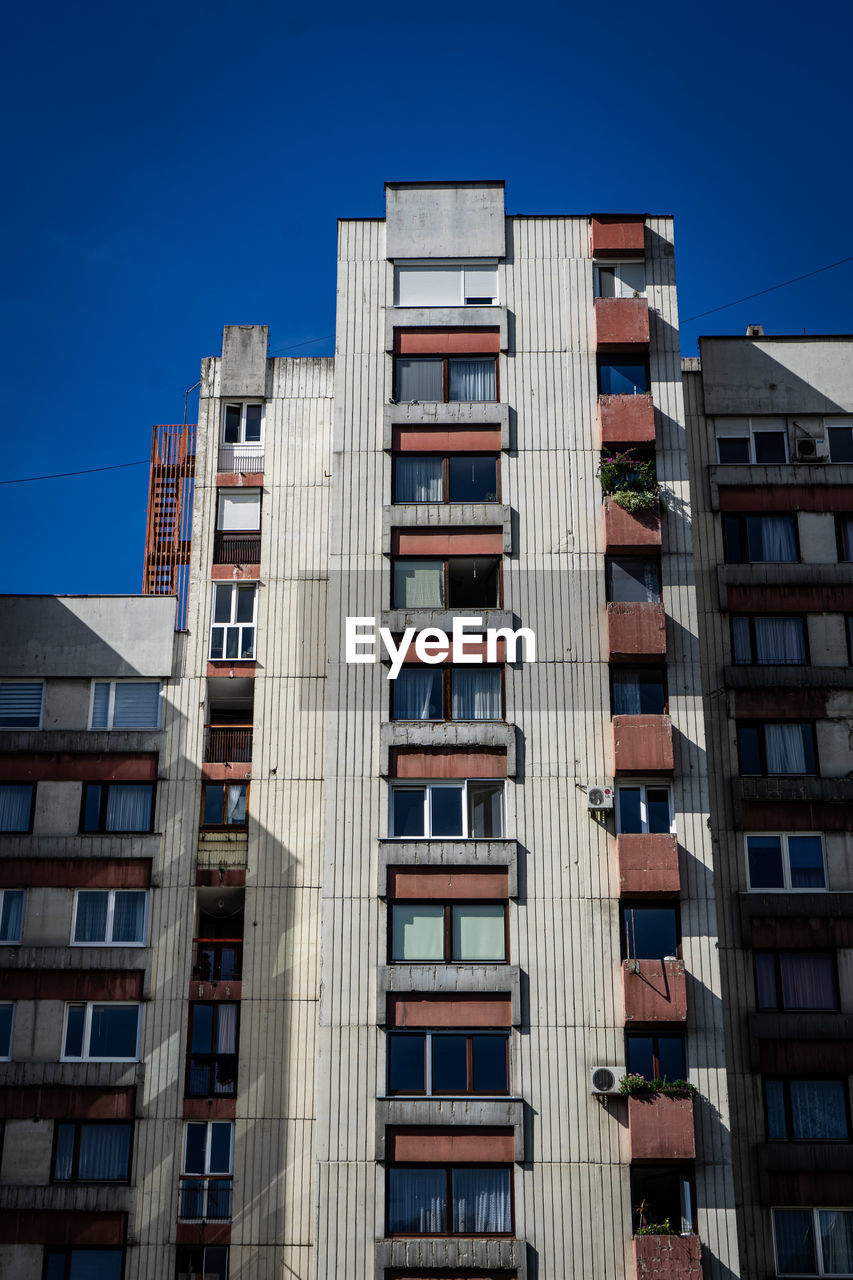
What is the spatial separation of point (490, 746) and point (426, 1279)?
43.3ft

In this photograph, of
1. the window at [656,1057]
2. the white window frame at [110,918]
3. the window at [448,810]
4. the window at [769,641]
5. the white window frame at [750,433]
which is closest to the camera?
the window at [656,1057]

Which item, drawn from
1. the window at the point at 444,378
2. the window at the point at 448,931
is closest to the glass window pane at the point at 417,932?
the window at the point at 448,931

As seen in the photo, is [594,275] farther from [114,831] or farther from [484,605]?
[114,831]

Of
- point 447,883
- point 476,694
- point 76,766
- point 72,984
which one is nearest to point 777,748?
point 476,694

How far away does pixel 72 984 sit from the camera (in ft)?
126

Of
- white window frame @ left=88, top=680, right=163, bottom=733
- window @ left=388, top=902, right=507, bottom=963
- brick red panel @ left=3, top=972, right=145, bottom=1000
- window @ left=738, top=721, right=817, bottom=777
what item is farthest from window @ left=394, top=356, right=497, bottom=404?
brick red panel @ left=3, top=972, right=145, bottom=1000

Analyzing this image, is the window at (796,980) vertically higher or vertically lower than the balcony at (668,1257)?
higher

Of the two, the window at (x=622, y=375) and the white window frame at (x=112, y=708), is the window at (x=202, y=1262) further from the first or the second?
the window at (x=622, y=375)

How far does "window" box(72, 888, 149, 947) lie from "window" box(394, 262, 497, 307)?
63.0 feet

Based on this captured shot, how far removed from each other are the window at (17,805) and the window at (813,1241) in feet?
76.0

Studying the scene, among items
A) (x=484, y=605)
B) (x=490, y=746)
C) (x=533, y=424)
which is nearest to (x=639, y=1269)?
(x=490, y=746)

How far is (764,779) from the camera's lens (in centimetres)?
4003

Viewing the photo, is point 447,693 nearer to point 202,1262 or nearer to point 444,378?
point 444,378

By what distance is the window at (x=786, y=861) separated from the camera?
39.3 metres
